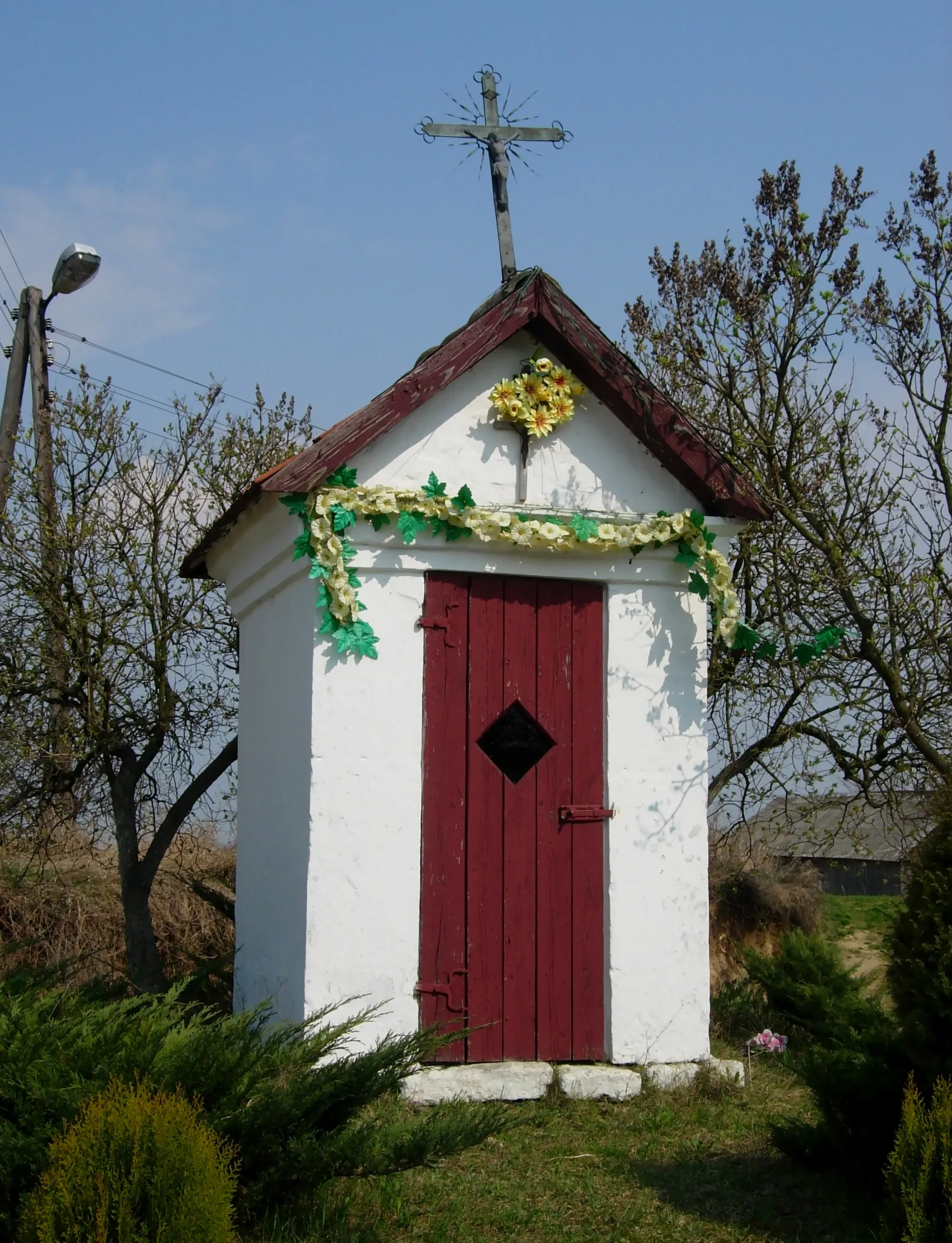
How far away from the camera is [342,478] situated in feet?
23.1

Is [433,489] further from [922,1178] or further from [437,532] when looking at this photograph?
[922,1178]

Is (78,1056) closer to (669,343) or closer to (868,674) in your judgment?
(868,674)

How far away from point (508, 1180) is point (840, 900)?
15.0 m

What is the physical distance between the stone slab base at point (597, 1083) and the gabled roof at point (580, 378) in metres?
3.21

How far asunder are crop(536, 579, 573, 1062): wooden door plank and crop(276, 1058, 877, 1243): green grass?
459 mm

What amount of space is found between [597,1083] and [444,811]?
5.40 feet

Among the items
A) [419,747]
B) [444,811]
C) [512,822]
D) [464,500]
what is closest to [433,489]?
[464,500]

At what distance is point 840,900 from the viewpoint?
774 inches

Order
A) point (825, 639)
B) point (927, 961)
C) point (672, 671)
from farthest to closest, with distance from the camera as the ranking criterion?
point (825, 639) → point (672, 671) → point (927, 961)

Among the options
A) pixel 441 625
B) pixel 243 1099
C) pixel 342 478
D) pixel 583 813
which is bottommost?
pixel 243 1099

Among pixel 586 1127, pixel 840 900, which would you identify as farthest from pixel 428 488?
pixel 840 900

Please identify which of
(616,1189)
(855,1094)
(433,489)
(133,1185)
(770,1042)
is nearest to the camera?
(133,1185)

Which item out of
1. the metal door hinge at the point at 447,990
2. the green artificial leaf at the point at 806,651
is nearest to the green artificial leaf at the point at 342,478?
the metal door hinge at the point at 447,990

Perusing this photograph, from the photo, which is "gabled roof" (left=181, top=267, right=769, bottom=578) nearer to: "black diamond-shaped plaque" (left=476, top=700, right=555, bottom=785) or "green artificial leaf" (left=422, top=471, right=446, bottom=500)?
"green artificial leaf" (left=422, top=471, right=446, bottom=500)
